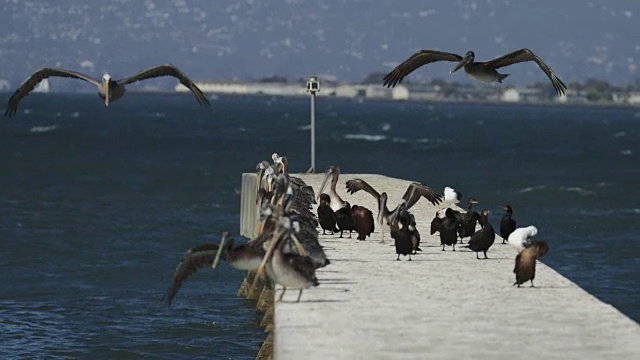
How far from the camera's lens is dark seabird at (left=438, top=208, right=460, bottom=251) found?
A: 24.6m

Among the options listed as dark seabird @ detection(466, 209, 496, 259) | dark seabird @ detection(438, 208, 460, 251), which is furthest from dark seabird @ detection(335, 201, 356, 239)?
dark seabird @ detection(466, 209, 496, 259)

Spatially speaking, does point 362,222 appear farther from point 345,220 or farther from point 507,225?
point 507,225

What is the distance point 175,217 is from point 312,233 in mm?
31014

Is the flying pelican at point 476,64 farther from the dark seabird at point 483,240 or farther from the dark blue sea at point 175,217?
the dark blue sea at point 175,217

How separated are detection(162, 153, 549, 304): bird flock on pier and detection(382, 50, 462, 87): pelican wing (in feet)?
6.06

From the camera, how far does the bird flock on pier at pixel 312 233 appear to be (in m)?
18.9

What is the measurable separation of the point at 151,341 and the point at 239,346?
5.53 ft

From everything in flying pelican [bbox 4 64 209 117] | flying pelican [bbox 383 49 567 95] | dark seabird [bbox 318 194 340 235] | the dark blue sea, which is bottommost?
the dark blue sea

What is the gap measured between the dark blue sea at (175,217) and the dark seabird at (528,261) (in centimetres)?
821

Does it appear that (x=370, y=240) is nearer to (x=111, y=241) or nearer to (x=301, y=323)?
(x=301, y=323)

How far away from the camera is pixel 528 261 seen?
68.0ft

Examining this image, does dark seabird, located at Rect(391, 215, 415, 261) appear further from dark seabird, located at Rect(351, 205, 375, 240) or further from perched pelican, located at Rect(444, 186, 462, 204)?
perched pelican, located at Rect(444, 186, 462, 204)

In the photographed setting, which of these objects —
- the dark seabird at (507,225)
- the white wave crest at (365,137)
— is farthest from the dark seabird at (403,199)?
the white wave crest at (365,137)

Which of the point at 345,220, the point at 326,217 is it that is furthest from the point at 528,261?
the point at 326,217
